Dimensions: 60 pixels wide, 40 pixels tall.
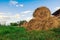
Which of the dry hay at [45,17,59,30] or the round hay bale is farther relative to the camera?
the round hay bale

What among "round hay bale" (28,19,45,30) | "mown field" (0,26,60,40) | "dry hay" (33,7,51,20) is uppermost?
"dry hay" (33,7,51,20)

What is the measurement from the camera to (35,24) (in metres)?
15.1

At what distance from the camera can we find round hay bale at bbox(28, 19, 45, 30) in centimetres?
1486

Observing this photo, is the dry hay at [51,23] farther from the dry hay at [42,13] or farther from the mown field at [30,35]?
the mown field at [30,35]

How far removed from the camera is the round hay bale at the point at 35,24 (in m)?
14.9

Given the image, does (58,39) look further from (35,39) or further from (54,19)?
(54,19)

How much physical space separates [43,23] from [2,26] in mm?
3188

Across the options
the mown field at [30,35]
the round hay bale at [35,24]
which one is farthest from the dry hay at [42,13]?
the mown field at [30,35]

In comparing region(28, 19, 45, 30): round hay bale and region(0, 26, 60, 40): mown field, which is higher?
region(28, 19, 45, 30): round hay bale

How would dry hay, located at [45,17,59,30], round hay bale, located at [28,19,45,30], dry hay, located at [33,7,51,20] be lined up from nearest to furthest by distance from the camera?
dry hay, located at [45,17,59,30], round hay bale, located at [28,19,45,30], dry hay, located at [33,7,51,20]

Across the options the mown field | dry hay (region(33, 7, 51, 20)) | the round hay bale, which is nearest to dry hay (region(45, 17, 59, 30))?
the round hay bale

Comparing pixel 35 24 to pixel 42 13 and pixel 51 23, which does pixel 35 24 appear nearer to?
pixel 51 23

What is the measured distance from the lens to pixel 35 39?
26.9ft

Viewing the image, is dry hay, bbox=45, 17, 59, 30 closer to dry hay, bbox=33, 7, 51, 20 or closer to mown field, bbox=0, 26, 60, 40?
dry hay, bbox=33, 7, 51, 20
